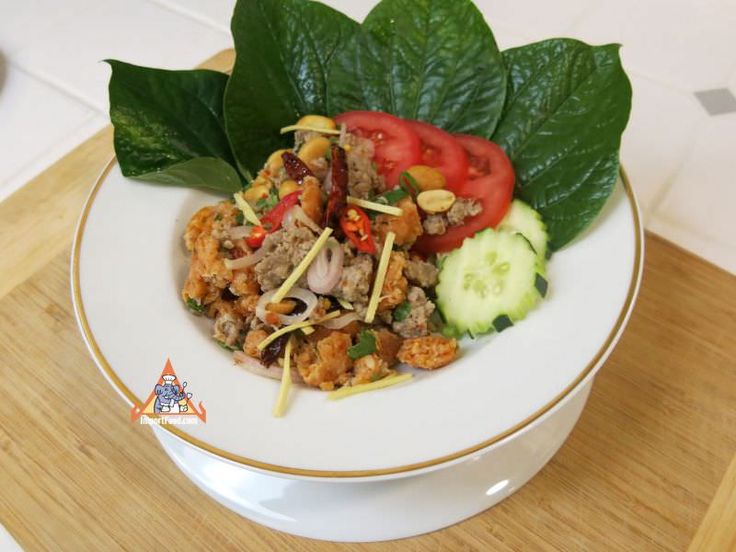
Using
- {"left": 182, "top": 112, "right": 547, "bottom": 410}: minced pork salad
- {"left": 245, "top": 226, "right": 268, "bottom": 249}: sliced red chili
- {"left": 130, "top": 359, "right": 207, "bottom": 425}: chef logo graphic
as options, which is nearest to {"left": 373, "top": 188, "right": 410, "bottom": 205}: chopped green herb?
{"left": 182, "top": 112, "right": 547, "bottom": 410}: minced pork salad

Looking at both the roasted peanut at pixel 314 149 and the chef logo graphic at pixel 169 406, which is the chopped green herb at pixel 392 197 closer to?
the roasted peanut at pixel 314 149

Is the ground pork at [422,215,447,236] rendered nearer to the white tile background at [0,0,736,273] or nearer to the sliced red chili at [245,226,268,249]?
the sliced red chili at [245,226,268,249]

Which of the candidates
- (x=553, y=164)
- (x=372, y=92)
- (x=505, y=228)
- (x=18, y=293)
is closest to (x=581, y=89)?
(x=553, y=164)

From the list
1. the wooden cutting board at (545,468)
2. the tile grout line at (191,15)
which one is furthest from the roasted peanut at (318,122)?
the tile grout line at (191,15)

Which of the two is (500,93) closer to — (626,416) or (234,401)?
(626,416)

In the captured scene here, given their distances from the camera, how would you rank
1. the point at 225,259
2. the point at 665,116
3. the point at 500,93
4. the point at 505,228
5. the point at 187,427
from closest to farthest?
the point at 187,427 < the point at 225,259 < the point at 505,228 < the point at 500,93 < the point at 665,116

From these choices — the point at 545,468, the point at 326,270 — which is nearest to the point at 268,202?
the point at 326,270
